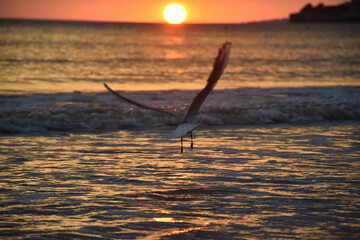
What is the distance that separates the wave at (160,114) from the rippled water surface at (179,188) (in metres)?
2.54

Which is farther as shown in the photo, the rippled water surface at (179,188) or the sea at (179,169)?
the sea at (179,169)

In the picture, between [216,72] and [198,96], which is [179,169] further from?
[216,72]

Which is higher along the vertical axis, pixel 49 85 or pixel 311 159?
pixel 49 85

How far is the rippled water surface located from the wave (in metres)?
2.54

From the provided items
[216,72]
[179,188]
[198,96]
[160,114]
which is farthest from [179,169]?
[160,114]

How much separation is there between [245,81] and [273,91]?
724 centimetres

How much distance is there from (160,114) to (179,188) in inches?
333

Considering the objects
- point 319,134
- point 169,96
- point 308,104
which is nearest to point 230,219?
point 319,134

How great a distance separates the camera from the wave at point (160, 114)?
51.6ft

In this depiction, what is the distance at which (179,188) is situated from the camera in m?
8.42

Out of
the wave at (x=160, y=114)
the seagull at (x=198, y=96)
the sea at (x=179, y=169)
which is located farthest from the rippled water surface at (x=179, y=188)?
the wave at (x=160, y=114)

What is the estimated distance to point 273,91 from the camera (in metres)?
23.7

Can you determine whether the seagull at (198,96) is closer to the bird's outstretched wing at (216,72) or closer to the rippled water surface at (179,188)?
the bird's outstretched wing at (216,72)

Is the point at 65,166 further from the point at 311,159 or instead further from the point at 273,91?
the point at 273,91
